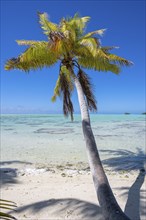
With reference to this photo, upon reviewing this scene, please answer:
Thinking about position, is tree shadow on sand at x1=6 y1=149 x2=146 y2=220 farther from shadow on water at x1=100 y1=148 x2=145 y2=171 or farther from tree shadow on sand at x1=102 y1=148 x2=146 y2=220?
shadow on water at x1=100 y1=148 x2=145 y2=171

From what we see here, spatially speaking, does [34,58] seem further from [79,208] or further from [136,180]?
[136,180]

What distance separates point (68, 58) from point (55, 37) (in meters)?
1.42

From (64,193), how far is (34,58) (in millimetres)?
4648

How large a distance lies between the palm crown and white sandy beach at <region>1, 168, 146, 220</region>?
323cm

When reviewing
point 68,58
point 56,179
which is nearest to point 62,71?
point 68,58

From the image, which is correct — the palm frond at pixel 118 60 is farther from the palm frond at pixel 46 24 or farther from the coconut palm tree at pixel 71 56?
the palm frond at pixel 46 24

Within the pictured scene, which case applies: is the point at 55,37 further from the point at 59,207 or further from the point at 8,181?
the point at 8,181

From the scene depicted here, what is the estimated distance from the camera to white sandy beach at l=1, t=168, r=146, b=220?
628 cm

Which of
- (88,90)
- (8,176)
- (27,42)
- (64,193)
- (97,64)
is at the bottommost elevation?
(8,176)

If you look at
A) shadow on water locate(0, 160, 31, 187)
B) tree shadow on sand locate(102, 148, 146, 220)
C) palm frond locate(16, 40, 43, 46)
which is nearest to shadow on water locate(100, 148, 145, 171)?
tree shadow on sand locate(102, 148, 146, 220)

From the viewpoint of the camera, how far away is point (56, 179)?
31.9ft

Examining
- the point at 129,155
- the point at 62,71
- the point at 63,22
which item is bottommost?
the point at 129,155

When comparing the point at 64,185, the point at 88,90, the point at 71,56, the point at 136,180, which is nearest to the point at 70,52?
the point at 71,56

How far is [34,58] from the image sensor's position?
883 cm
